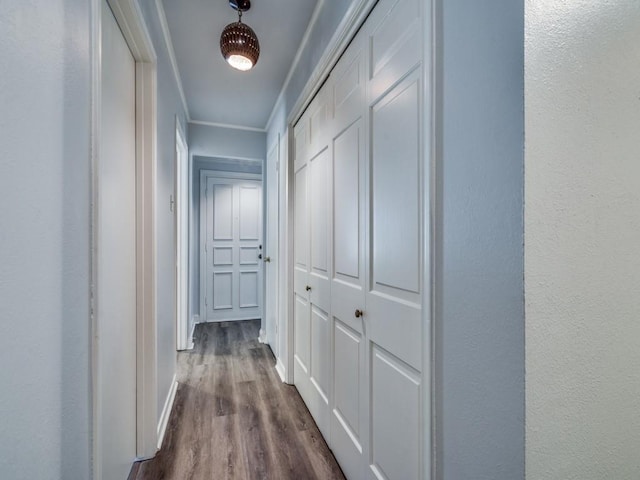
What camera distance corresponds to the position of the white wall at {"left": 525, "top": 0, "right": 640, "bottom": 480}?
609 millimetres

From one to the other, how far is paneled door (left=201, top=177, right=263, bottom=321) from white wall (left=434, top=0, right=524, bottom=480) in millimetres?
3521

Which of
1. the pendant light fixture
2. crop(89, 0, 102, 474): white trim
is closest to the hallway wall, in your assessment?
the pendant light fixture

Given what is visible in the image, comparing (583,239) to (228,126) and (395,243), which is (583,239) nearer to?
(395,243)

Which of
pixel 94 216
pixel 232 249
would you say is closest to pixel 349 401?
pixel 94 216

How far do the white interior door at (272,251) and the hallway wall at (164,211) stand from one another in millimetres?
877

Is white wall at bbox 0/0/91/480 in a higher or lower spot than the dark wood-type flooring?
higher

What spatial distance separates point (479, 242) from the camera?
0.69m

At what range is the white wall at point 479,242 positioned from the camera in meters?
0.62

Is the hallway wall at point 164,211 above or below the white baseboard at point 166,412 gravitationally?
above

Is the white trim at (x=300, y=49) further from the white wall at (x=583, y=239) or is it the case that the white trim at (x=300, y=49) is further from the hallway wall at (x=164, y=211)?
the white wall at (x=583, y=239)

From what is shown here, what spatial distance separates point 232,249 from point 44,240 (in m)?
3.74

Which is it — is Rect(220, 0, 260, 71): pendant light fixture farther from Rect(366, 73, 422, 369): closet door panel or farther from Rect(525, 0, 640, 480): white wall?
Rect(525, 0, 640, 480): white wall

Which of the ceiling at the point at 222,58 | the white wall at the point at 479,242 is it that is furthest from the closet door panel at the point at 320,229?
the white wall at the point at 479,242

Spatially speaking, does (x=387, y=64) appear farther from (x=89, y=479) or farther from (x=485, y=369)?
(x=89, y=479)
